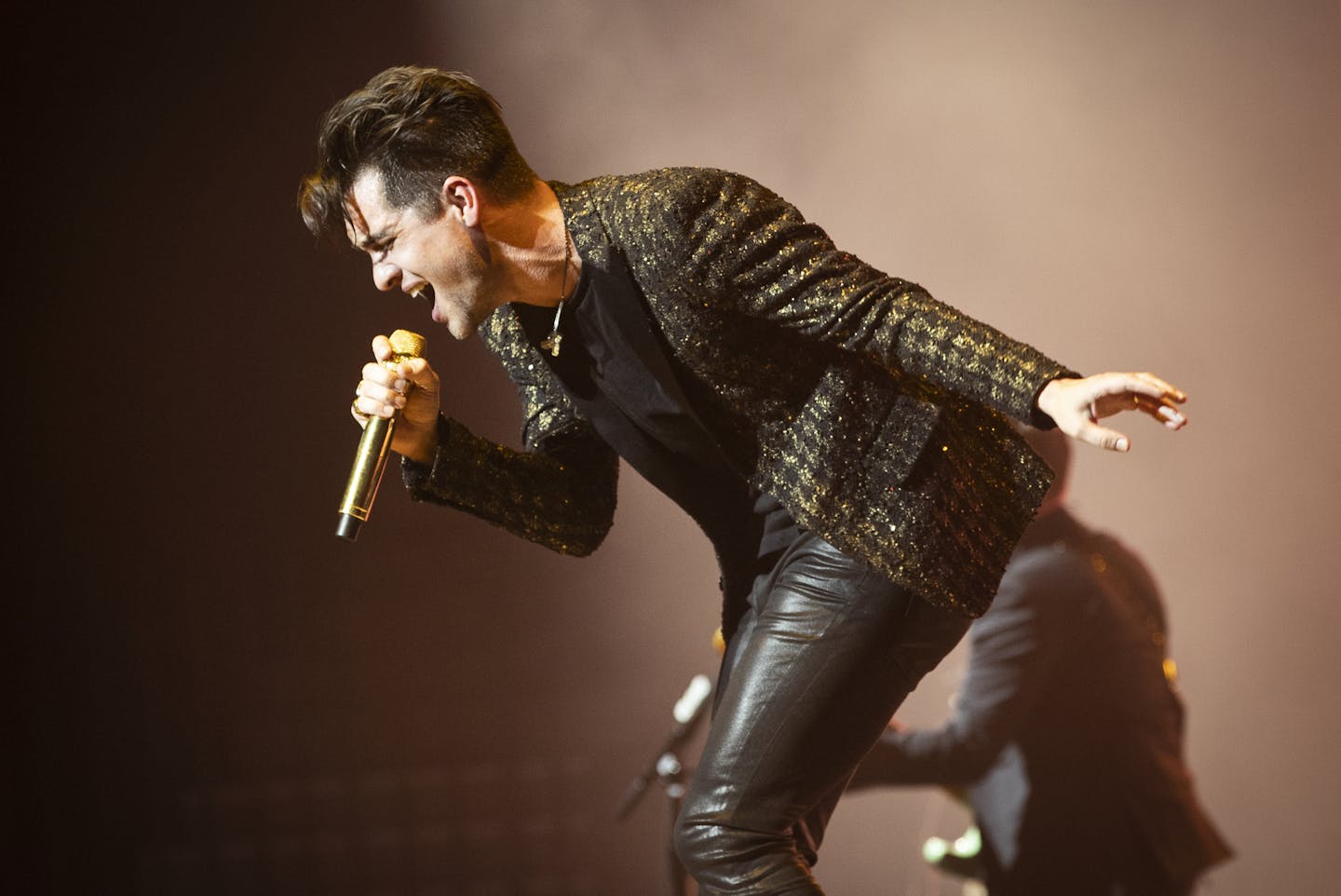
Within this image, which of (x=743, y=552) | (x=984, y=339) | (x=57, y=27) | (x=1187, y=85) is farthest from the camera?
(x=1187, y=85)

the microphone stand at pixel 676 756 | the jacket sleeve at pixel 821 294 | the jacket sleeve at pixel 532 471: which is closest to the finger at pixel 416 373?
the jacket sleeve at pixel 532 471

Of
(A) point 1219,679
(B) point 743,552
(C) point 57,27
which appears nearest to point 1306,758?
(A) point 1219,679

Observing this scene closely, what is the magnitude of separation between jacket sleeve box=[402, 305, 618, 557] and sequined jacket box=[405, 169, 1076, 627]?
1.18 feet

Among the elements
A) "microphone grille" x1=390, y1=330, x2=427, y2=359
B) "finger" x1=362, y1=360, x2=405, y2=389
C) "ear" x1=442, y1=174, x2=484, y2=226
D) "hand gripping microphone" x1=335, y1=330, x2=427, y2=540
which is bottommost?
"hand gripping microphone" x1=335, y1=330, x2=427, y2=540

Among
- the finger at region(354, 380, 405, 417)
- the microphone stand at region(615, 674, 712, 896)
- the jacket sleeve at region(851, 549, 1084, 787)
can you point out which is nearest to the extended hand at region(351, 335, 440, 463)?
the finger at region(354, 380, 405, 417)

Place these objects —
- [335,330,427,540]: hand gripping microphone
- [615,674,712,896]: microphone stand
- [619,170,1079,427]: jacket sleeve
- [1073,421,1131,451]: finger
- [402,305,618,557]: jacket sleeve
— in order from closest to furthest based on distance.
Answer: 1. [1073,421,1131,451]: finger
2. [619,170,1079,427]: jacket sleeve
3. [335,330,427,540]: hand gripping microphone
4. [402,305,618,557]: jacket sleeve
5. [615,674,712,896]: microphone stand

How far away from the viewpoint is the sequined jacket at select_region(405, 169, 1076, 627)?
1632 mm

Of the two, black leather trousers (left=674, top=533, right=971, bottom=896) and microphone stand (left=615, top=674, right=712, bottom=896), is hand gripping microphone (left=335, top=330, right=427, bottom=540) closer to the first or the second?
black leather trousers (left=674, top=533, right=971, bottom=896)

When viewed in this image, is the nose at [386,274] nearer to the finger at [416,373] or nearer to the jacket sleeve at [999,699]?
the finger at [416,373]

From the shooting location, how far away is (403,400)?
181cm

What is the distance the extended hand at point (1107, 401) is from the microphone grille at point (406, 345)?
0.97 meters

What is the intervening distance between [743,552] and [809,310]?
495mm

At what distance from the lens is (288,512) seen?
4.75 m

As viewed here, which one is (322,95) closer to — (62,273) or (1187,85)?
(62,273)
